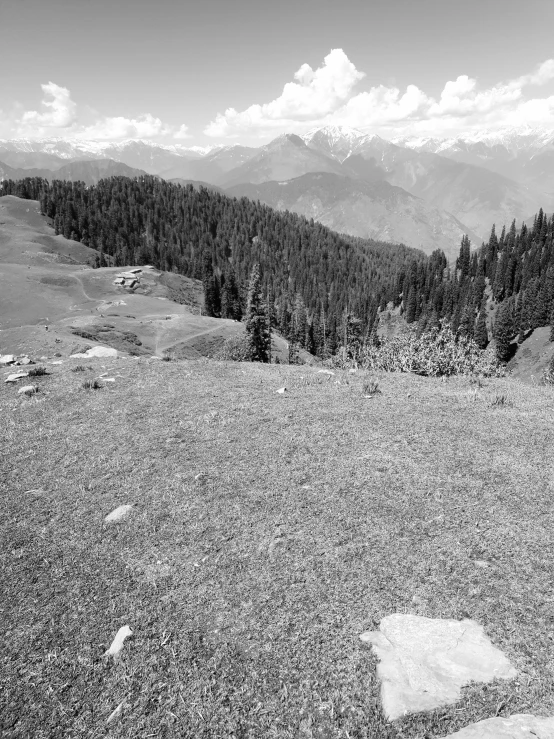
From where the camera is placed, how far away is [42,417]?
16.5 metres

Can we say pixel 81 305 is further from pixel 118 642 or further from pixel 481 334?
pixel 481 334

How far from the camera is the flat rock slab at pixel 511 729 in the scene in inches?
182

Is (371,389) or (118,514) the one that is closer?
(118,514)

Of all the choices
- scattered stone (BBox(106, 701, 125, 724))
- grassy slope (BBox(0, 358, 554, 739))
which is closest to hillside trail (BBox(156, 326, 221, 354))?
grassy slope (BBox(0, 358, 554, 739))

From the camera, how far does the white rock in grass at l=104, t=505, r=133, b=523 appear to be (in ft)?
33.5

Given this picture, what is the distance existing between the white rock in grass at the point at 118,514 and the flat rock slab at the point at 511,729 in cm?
810

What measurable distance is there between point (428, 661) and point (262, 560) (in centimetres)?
355

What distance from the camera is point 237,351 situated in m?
78.7

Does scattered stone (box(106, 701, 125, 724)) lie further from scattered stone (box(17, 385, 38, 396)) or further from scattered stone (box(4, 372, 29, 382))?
scattered stone (box(4, 372, 29, 382))

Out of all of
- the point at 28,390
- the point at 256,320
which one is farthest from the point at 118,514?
the point at 256,320

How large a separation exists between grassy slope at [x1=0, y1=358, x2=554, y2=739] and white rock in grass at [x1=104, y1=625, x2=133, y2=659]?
135 millimetres

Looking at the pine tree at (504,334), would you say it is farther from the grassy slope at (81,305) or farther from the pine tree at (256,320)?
the pine tree at (256,320)

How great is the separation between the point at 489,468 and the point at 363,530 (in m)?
4.53

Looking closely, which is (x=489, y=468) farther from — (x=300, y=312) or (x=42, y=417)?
(x=300, y=312)
